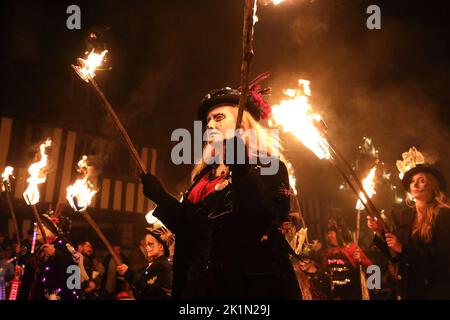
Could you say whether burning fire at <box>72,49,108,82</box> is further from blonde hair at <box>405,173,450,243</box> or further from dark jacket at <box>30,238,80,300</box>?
dark jacket at <box>30,238,80,300</box>

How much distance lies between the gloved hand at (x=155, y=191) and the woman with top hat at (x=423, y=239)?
310 cm

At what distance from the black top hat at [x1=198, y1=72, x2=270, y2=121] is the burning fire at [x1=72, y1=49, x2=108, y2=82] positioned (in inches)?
38.2

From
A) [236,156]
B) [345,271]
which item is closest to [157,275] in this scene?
[236,156]

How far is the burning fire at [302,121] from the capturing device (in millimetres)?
5082

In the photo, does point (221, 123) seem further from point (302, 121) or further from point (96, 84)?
point (302, 121)

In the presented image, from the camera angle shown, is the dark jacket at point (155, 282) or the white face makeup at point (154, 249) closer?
the dark jacket at point (155, 282)

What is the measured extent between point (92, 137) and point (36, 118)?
223 cm

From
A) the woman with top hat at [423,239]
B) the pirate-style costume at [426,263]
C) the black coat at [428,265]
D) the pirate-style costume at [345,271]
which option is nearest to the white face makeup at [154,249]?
the woman with top hat at [423,239]

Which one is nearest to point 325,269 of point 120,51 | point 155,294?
point 155,294

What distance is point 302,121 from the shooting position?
516 cm

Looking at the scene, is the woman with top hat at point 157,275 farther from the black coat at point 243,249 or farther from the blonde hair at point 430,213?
the black coat at point 243,249

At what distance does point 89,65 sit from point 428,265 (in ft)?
13.3

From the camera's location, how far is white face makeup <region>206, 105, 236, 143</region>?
3.19 m

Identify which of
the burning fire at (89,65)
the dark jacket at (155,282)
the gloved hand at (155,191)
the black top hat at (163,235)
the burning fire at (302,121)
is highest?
the burning fire at (302,121)
